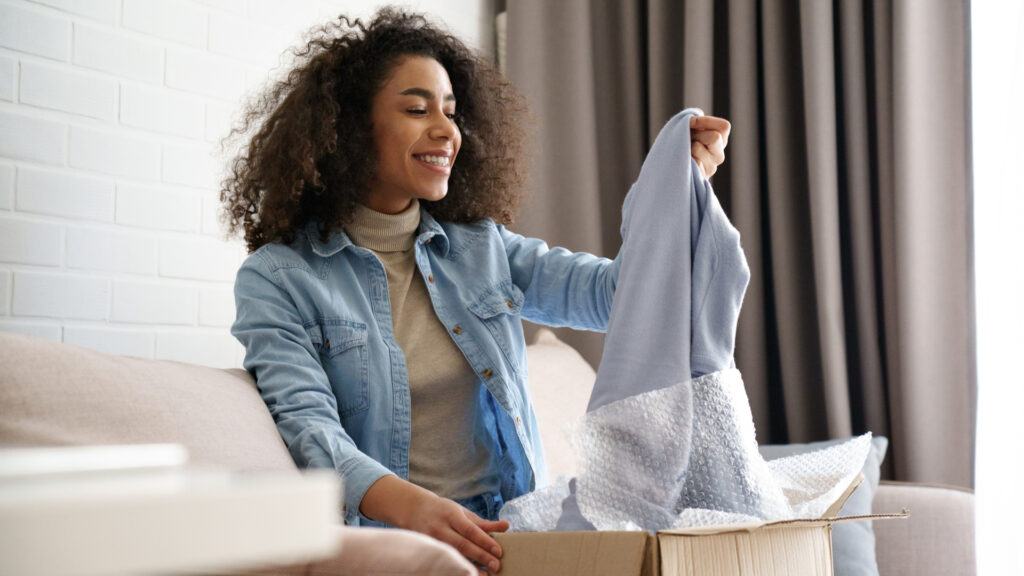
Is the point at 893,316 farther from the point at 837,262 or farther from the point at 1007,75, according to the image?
the point at 1007,75

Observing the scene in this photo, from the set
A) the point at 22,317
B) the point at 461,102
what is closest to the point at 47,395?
the point at 22,317

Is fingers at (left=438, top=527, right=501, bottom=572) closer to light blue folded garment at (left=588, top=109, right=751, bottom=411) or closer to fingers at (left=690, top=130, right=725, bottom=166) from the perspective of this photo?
light blue folded garment at (left=588, top=109, right=751, bottom=411)

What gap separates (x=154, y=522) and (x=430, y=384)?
1127 millimetres

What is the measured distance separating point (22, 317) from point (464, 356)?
0.71 meters

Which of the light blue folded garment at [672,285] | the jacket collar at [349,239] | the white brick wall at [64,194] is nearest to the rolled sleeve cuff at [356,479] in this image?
the light blue folded garment at [672,285]

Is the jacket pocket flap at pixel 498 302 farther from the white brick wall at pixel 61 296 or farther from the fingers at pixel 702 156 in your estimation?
the white brick wall at pixel 61 296

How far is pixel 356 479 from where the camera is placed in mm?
1080

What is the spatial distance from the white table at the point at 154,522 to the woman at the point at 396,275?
2.84ft

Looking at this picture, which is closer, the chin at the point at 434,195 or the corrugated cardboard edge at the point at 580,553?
the corrugated cardboard edge at the point at 580,553

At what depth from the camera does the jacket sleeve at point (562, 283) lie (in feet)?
4.44

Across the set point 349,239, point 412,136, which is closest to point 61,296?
point 349,239

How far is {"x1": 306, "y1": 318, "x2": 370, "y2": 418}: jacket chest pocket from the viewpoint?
127 cm

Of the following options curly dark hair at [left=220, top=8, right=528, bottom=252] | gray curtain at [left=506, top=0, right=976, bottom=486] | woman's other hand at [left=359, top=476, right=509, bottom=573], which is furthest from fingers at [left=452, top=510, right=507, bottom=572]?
gray curtain at [left=506, top=0, right=976, bottom=486]

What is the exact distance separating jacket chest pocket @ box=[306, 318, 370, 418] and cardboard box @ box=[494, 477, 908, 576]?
0.45 m
